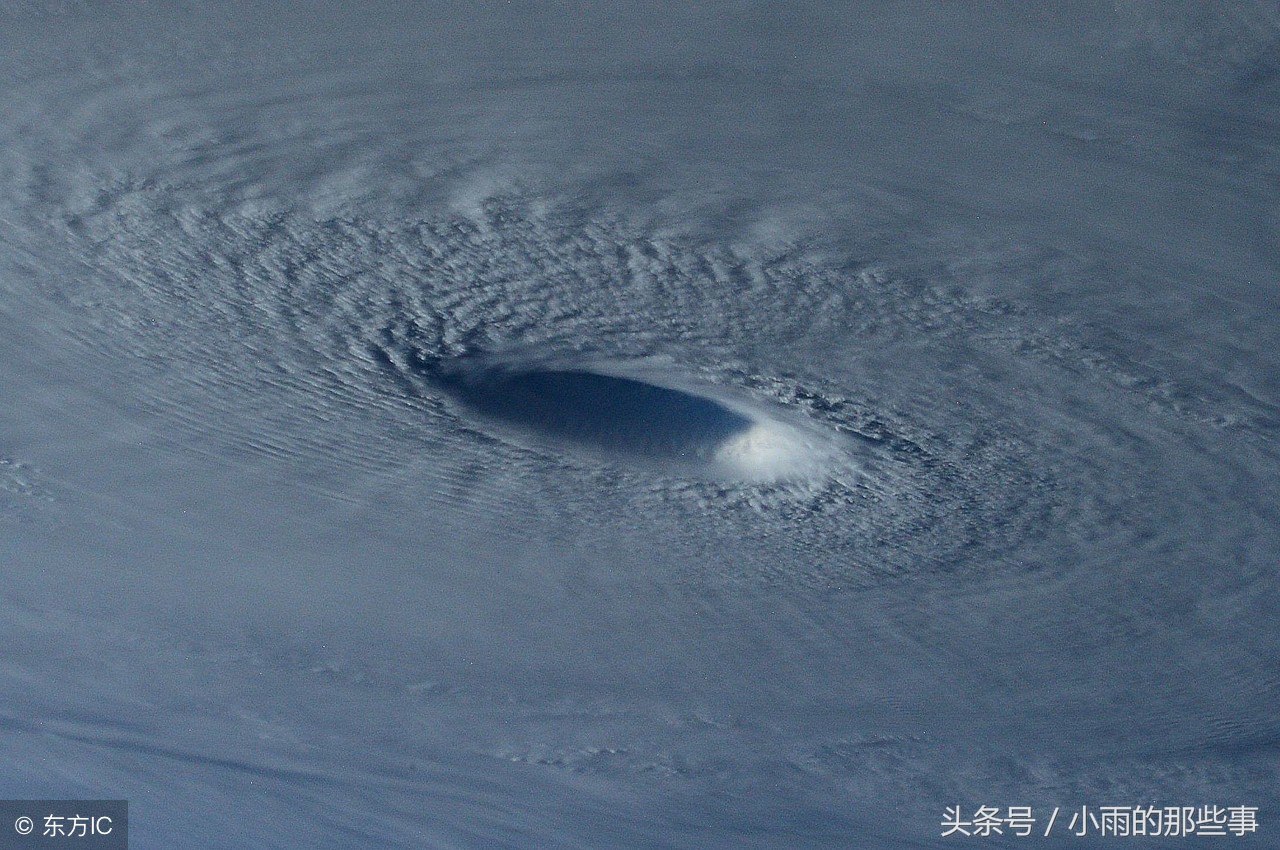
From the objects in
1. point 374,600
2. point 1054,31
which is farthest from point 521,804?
point 1054,31

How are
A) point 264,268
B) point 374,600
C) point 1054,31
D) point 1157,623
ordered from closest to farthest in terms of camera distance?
point 1054,31 → point 264,268 → point 1157,623 → point 374,600

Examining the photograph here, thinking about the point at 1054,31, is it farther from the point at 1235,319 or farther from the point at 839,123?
the point at 1235,319

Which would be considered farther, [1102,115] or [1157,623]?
[1157,623]

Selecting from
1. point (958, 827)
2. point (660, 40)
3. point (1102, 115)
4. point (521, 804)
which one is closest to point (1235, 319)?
point (1102, 115)

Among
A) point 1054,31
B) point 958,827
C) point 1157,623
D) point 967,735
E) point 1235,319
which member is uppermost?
point 1054,31

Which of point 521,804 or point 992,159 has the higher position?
point 992,159

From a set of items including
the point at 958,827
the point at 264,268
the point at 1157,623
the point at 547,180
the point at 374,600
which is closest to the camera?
the point at 547,180
